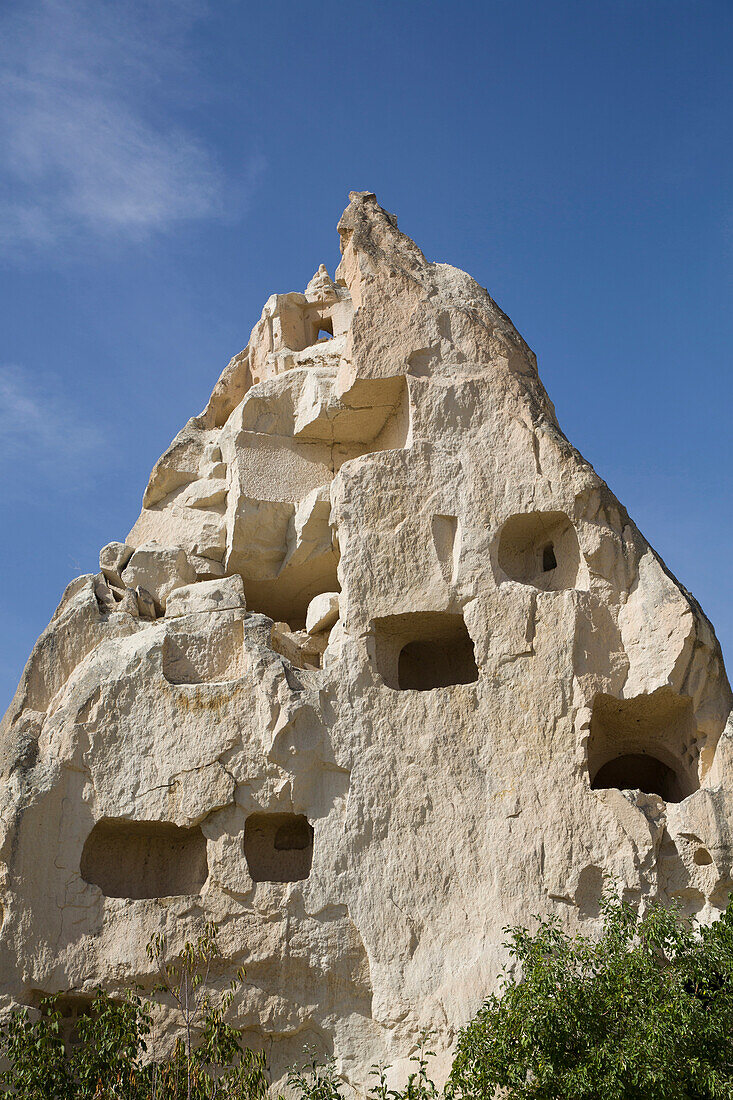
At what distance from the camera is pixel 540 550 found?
17297 mm

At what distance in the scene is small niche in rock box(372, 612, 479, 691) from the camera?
651 inches

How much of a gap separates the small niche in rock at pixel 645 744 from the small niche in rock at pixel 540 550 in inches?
71.6

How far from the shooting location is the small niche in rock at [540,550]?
16.8 meters

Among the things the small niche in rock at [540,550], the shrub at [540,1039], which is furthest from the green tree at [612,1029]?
the small niche in rock at [540,550]

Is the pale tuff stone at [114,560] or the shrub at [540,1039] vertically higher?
the pale tuff stone at [114,560]

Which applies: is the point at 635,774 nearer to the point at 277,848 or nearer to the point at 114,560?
the point at 277,848

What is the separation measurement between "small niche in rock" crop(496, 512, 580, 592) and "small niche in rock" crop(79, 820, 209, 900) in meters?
5.55

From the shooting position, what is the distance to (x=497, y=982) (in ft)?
45.8

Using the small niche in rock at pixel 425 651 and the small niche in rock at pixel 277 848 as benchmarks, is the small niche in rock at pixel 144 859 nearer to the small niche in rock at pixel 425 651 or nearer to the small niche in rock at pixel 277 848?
the small niche in rock at pixel 277 848

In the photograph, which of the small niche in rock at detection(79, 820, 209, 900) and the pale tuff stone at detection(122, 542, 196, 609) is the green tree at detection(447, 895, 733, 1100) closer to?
the small niche in rock at detection(79, 820, 209, 900)

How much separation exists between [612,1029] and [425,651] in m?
7.05

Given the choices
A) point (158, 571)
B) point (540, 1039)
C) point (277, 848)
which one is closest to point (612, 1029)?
point (540, 1039)

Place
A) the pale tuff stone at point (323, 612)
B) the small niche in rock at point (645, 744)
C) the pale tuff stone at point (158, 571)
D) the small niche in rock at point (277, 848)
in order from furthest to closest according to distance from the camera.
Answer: the pale tuff stone at point (158, 571) < the pale tuff stone at point (323, 612) < the small niche in rock at point (645, 744) < the small niche in rock at point (277, 848)

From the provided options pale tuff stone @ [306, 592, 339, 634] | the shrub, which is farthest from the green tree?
pale tuff stone @ [306, 592, 339, 634]
